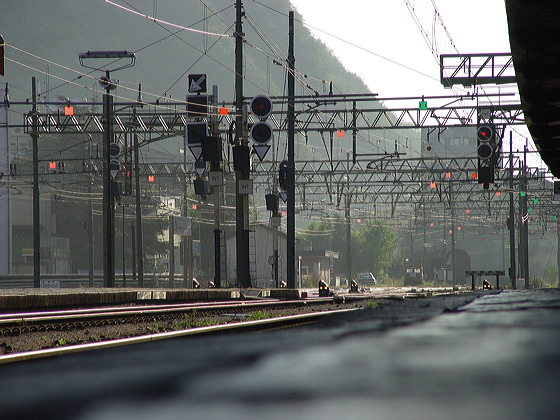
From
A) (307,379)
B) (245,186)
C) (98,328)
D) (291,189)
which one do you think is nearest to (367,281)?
(291,189)

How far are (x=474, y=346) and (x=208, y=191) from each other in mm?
30988

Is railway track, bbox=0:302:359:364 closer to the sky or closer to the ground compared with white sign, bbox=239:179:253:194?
closer to the ground


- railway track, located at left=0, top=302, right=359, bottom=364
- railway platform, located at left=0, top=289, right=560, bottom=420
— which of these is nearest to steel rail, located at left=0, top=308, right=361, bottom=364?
railway track, located at left=0, top=302, right=359, bottom=364

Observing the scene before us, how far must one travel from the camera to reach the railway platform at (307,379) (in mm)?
4637

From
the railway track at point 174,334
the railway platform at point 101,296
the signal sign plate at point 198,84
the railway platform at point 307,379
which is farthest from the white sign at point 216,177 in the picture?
the railway platform at point 307,379

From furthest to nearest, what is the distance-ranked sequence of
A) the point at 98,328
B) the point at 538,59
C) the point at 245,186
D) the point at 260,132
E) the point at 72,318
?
the point at 260,132 < the point at 245,186 < the point at 72,318 < the point at 538,59 < the point at 98,328

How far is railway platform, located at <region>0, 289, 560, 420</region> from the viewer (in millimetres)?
4637

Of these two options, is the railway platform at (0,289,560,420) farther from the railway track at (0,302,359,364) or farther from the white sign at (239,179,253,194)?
the white sign at (239,179,253,194)

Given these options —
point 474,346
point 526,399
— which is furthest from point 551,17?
point 526,399

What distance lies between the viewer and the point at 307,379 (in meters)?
5.82

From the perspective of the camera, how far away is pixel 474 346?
761cm

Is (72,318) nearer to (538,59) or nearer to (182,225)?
(538,59)

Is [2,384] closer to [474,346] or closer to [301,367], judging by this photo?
[301,367]

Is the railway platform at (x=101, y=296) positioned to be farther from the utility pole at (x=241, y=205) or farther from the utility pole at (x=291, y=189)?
the utility pole at (x=291, y=189)
